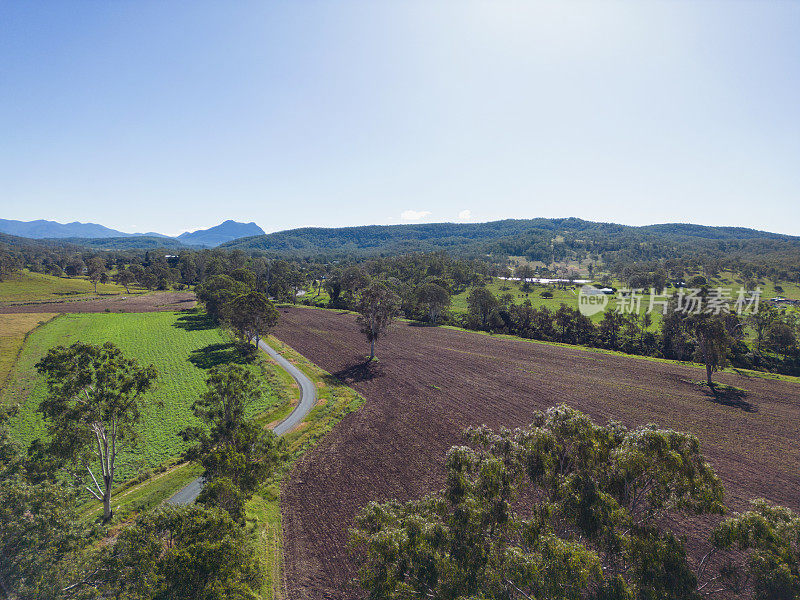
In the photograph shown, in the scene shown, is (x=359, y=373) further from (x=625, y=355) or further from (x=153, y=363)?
(x=625, y=355)

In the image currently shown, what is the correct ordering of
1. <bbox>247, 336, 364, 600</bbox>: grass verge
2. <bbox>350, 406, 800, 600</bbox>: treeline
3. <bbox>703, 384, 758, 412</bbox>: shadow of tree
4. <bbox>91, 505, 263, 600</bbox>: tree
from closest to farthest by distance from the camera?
<bbox>350, 406, 800, 600</bbox>: treeline
<bbox>91, 505, 263, 600</bbox>: tree
<bbox>247, 336, 364, 600</bbox>: grass verge
<bbox>703, 384, 758, 412</bbox>: shadow of tree

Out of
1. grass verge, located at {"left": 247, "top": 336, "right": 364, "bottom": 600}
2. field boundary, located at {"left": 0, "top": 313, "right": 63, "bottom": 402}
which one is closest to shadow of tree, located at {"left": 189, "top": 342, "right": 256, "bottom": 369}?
grass verge, located at {"left": 247, "top": 336, "right": 364, "bottom": 600}

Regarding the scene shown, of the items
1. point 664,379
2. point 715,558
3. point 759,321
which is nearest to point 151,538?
point 715,558

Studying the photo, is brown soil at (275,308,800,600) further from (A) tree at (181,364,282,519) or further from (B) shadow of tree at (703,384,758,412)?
(A) tree at (181,364,282,519)

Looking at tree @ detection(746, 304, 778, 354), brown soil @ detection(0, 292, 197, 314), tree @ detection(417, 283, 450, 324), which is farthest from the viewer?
brown soil @ detection(0, 292, 197, 314)

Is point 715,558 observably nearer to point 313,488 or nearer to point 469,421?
point 469,421

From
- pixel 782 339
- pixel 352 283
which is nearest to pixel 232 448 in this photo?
pixel 782 339
